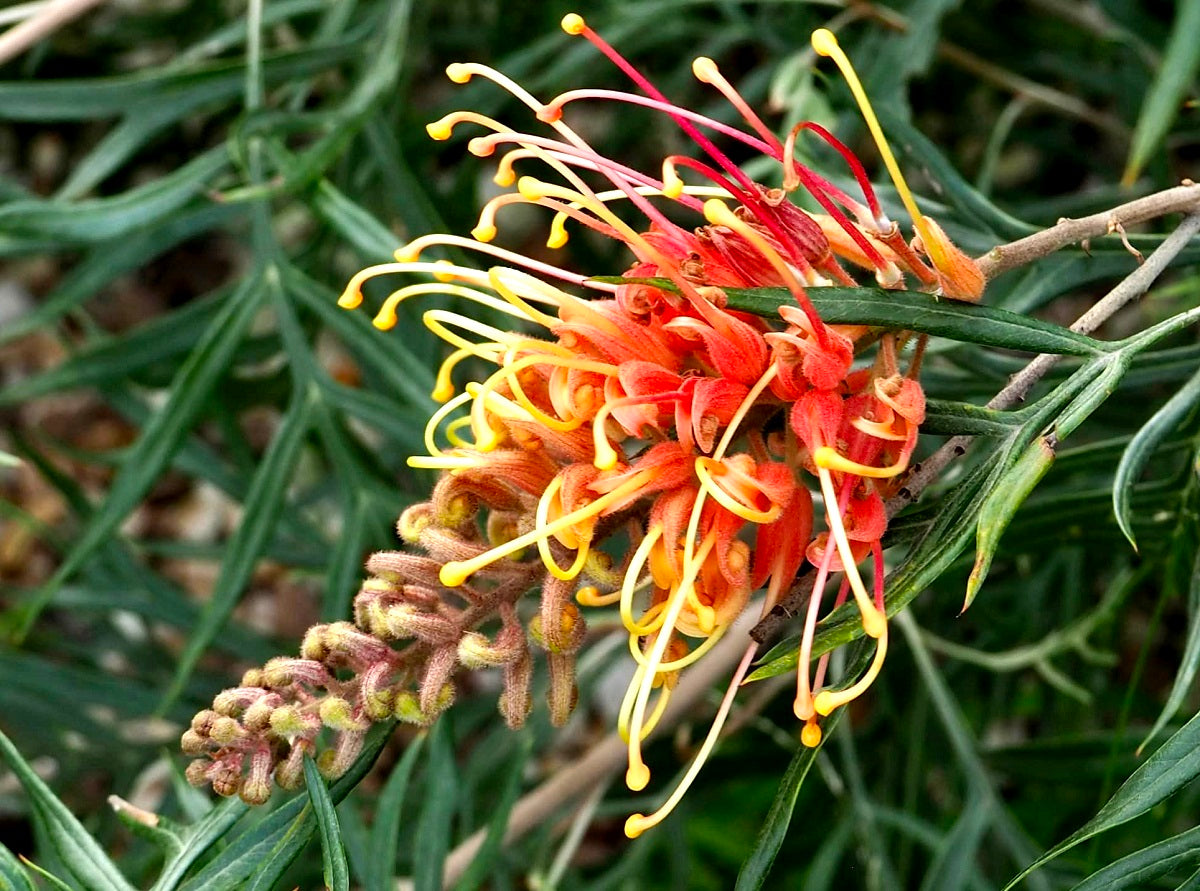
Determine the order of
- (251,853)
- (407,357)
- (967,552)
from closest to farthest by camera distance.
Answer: (251,853) → (967,552) → (407,357)

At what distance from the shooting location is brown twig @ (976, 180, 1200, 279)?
57 cm

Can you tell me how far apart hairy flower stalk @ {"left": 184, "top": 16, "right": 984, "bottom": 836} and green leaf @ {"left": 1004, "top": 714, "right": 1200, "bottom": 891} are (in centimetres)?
11

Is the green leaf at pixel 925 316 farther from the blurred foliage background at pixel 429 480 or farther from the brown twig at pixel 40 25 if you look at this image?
the brown twig at pixel 40 25

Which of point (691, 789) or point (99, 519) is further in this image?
point (691, 789)

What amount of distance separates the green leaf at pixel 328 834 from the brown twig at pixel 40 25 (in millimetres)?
719

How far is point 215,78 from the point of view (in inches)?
41.8

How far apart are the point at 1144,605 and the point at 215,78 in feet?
4.18

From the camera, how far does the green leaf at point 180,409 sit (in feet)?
3.19

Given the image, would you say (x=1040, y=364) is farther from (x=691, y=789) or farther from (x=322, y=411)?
(x=691, y=789)

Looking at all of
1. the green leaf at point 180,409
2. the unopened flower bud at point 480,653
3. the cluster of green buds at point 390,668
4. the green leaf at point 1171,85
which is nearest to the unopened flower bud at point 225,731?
the cluster of green buds at point 390,668

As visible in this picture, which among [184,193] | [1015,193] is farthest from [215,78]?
[1015,193]

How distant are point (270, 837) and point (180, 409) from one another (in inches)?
17.5

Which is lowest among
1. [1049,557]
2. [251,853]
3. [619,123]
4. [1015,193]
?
[1049,557]

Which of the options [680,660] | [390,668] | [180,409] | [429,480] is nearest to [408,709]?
[390,668]
